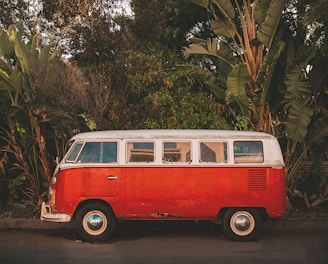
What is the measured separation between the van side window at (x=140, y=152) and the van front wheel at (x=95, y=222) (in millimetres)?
1081

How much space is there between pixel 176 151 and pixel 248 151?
138cm

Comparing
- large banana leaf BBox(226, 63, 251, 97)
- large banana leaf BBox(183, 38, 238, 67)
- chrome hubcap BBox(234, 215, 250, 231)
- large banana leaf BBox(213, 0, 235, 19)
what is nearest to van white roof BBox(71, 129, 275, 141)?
chrome hubcap BBox(234, 215, 250, 231)

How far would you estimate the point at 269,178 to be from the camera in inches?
363

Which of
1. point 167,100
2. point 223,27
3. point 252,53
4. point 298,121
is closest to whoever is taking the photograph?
point 298,121

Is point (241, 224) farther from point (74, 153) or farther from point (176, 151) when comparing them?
point (74, 153)

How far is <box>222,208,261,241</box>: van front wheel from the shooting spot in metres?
9.27

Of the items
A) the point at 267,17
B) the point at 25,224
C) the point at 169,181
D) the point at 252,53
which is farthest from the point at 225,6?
the point at 25,224

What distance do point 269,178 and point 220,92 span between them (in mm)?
4362

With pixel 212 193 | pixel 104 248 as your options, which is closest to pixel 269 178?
pixel 212 193

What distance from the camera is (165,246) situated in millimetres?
8812

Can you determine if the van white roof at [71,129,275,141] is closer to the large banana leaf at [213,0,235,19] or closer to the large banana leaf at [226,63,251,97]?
the large banana leaf at [226,63,251,97]

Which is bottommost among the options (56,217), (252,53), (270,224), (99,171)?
(270,224)

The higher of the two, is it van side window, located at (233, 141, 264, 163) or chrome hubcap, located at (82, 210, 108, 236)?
van side window, located at (233, 141, 264, 163)

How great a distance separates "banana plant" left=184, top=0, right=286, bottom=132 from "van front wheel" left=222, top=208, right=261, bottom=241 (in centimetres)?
337
